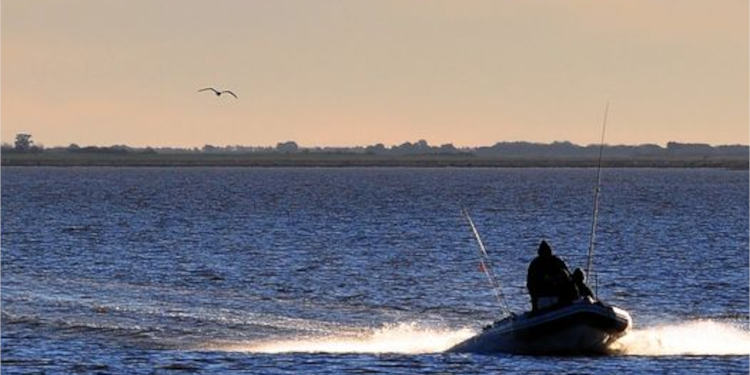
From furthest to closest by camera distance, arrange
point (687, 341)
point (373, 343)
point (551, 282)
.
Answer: point (373, 343) < point (687, 341) < point (551, 282)

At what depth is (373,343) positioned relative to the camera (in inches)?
1511

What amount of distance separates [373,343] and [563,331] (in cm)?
474

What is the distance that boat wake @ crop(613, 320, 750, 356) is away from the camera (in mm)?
36000

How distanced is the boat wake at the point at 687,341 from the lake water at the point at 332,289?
69 millimetres

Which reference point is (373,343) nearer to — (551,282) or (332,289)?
(551,282)

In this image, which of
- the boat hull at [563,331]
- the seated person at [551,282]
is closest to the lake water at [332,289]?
the boat hull at [563,331]

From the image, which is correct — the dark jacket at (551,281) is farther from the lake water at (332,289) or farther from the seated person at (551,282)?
the lake water at (332,289)

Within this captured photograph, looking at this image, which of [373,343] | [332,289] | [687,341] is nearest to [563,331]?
[687,341]

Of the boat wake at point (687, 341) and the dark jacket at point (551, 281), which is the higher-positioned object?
the dark jacket at point (551, 281)

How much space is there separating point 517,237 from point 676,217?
75.0 feet

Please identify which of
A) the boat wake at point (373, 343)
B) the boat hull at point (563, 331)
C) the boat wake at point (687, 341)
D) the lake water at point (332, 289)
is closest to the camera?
the boat hull at point (563, 331)

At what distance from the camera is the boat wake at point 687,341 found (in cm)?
3600

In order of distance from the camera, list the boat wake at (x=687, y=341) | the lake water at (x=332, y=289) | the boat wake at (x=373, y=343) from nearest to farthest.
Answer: the lake water at (x=332, y=289) → the boat wake at (x=687, y=341) → the boat wake at (x=373, y=343)

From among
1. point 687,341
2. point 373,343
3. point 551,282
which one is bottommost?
point 373,343
